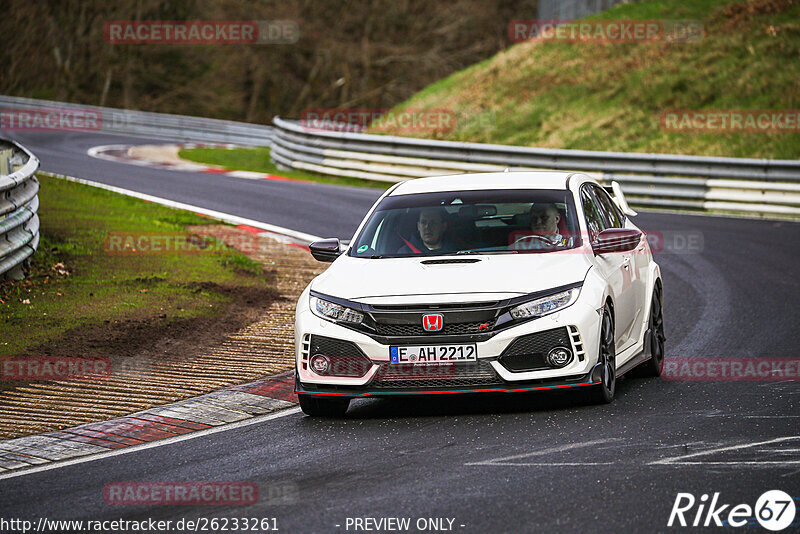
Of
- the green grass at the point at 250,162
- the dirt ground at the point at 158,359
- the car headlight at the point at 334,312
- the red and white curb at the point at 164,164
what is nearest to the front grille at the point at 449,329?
the car headlight at the point at 334,312

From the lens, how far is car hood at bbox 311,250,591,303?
25.7 ft

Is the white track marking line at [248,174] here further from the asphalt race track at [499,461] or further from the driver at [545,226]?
the driver at [545,226]

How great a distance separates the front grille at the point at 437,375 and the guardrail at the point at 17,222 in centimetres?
592

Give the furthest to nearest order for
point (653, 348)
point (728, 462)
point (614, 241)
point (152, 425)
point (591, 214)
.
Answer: point (653, 348)
point (591, 214)
point (614, 241)
point (152, 425)
point (728, 462)

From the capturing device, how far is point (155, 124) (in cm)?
4294

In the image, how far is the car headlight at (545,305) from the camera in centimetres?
780

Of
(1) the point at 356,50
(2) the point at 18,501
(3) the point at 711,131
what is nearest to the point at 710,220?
(3) the point at 711,131

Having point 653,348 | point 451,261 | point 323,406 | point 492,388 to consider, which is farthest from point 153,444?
point 653,348

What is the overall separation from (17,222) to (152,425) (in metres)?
5.33

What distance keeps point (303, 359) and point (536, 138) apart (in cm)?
2263

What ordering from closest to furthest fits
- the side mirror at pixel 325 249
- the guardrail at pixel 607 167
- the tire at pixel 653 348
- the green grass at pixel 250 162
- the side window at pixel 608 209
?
the side mirror at pixel 325 249 < the tire at pixel 653 348 < the side window at pixel 608 209 < the guardrail at pixel 607 167 < the green grass at pixel 250 162

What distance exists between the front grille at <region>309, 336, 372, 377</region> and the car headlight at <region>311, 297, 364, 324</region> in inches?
5.8

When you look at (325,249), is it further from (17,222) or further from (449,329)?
(17,222)

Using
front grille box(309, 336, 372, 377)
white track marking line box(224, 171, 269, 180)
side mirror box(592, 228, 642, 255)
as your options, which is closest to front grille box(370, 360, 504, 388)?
front grille box(309, 336, 372, 377)
